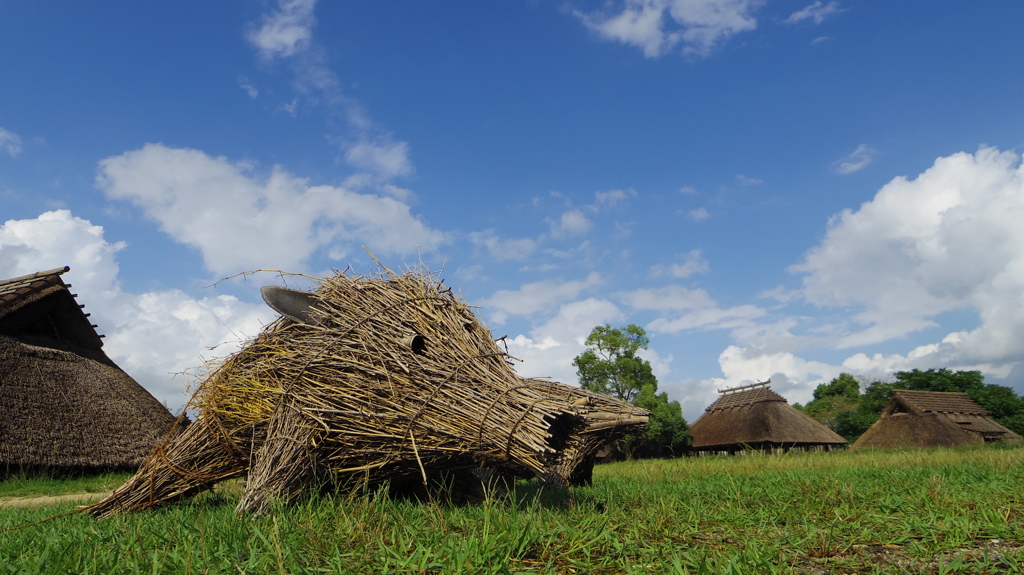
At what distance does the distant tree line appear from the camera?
39219mm

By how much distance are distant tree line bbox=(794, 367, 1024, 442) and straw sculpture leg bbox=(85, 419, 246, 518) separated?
42.2 meters

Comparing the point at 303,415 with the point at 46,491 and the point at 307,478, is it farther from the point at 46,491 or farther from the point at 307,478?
the point at 46,491

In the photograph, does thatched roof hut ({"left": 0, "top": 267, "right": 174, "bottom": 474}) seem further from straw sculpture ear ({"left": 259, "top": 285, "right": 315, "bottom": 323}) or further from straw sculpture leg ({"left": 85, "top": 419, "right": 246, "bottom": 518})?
straw sculpture ear ({"left": 259, "top": 285, "right": 315, "bottom": 323})

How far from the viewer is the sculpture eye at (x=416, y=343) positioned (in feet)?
14.0

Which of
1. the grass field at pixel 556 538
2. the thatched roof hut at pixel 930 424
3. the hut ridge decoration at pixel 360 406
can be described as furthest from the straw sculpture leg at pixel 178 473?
the thatched roof hut at pixel 930 424

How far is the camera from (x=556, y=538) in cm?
314

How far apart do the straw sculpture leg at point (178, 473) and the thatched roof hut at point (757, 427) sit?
27.0m

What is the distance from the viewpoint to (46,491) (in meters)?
11.5

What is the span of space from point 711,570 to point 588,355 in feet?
99.5

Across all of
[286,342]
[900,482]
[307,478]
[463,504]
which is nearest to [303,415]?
[307,478]

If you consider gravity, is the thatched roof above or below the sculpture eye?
above

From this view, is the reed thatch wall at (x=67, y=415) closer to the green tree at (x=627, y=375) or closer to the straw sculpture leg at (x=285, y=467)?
the straw sculpture leg at (x=285, y=467)

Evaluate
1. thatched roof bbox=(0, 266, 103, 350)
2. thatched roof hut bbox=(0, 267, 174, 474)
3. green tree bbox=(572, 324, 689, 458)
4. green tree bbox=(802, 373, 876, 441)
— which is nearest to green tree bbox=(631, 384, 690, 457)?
green tree bbox=(572, 324, 689, 458)

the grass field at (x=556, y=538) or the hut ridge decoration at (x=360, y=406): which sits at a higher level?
the hut ridge decoration at (x=360, y=406)
